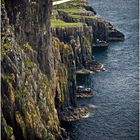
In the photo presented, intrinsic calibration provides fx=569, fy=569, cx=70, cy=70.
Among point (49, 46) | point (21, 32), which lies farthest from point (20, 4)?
point (49, 46)

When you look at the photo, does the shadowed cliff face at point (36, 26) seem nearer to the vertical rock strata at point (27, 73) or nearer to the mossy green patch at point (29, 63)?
the vertical rock strata at point (27, 73)

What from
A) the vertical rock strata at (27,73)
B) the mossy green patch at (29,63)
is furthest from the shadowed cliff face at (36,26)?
the mossy green patch at (29,63)

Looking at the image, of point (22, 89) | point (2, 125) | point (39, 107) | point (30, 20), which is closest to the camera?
point (2, 125)

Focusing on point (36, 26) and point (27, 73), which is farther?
point (36, 26)

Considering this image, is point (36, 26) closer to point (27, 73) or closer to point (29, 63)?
point (29, 63)

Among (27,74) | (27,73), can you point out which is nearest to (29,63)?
(27,73)

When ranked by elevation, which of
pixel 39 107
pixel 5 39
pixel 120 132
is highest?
pixel 5 39

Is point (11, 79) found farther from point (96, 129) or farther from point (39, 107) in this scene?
point (96, 129)

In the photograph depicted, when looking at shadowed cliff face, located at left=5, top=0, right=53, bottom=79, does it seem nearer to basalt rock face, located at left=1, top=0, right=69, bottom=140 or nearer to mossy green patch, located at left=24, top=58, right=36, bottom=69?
basalt rock face, located at left=1, top=0, right=69, bottom=140

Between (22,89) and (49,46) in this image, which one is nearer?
(22,89)
